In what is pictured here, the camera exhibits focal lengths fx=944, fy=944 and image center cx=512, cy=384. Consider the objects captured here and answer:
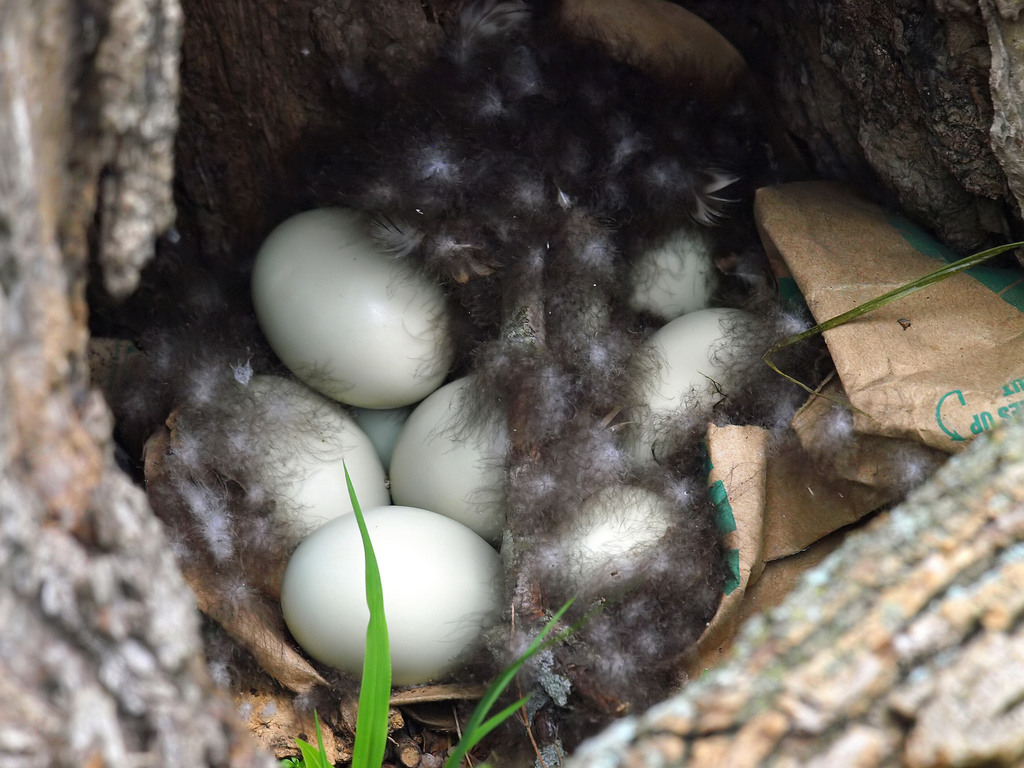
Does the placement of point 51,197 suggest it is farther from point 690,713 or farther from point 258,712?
point 258,712

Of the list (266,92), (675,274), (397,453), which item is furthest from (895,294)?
(266,92)

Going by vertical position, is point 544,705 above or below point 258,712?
above

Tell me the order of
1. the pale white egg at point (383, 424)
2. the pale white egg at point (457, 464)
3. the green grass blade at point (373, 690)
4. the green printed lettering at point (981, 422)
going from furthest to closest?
the pale white egg at point (383, 424) → the pale white egg at point (457, 464) → the green printed lettering at point (981, 422) → the green grass blade at point (373, 690)

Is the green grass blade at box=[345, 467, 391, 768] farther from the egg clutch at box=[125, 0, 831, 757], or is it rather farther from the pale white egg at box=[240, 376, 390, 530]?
the pale white egg at box=[240, 376, 390, 530]

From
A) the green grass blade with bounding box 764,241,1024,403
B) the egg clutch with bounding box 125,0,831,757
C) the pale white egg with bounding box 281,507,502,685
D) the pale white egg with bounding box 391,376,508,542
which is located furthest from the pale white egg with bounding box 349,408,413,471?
the green grass blade with bounding box 764,241,1024,403

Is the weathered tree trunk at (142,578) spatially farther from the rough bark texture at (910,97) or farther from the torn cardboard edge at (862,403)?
the rough bark texture at (910,97)

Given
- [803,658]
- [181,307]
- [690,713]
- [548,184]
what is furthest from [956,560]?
[181,307]

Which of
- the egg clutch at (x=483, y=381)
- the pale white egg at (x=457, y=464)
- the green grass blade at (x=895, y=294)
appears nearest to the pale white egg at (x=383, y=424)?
the egg clutch at (x=483, y=381)
